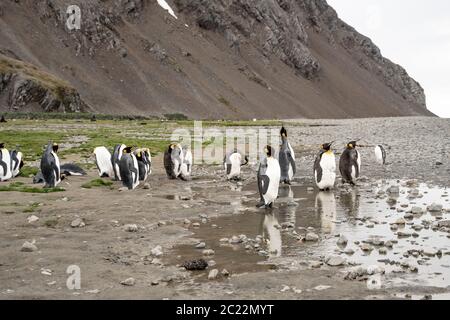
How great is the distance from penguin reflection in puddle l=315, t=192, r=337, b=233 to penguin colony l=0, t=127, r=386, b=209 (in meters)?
0.83

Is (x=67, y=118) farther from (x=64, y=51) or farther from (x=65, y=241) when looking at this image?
(x=65, y=241)

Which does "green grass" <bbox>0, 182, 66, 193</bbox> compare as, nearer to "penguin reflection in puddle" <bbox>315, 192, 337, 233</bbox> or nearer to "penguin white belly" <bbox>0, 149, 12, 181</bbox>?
"penguin white belly" <bbox>0, 149, 12, 181</bbox>

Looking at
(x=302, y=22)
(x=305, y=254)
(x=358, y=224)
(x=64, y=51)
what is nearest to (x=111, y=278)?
→ (x=305, y=254)

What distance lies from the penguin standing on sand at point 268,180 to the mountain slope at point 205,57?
208ft

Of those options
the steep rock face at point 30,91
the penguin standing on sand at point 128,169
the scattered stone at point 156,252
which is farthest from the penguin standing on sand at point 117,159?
the steep rock face at point 30,91

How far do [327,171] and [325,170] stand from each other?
0.07 metres

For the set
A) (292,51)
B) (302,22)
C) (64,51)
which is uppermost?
(302,22)

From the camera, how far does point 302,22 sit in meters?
153

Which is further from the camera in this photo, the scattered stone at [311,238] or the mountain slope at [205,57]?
the mountain slope at [205,57]

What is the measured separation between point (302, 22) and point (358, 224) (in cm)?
15056

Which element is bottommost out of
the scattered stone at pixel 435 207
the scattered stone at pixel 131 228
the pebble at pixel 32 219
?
the scattered stone at pixel 131 228

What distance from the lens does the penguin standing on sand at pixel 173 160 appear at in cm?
1523

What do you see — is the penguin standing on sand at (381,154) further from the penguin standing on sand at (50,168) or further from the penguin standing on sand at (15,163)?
the penguin standing on sand at (15,163)

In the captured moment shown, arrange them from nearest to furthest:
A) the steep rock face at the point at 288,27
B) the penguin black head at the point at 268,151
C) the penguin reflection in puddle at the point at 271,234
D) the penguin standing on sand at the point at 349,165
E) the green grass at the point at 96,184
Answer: the penguin reflection in puddle at the point at 271,234
the penguin black head at the point at 268,151
the green grass at the point at 96,184
the penguin standing on sand at the point at 349,165
the steep rock face at the point at 288,27
